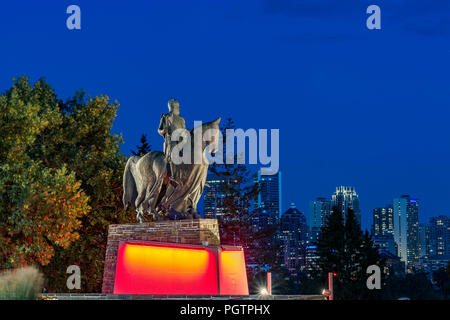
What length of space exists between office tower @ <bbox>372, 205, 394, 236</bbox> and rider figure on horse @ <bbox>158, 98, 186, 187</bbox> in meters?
128

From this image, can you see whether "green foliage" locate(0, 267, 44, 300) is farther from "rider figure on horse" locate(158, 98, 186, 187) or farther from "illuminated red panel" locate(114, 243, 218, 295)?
"rider figure on horse" locate(158, 98, 186, 187)

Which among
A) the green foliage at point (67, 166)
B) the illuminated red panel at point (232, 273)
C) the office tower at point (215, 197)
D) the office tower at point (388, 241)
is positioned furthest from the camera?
the office tower at point (388, 241)

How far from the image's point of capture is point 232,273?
13602mm

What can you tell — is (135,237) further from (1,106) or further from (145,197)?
(1,106)

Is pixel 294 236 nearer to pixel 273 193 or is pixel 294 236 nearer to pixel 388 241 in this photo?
pixel 273 193

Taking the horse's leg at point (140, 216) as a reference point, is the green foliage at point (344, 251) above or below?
below

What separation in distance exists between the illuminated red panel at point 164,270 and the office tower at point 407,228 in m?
122

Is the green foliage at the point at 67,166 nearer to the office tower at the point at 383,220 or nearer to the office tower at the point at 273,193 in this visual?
the office tower at the point at 273,193

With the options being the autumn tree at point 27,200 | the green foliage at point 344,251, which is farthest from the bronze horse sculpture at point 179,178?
the green foliage at point 344,251

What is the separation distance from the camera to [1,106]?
16688mm

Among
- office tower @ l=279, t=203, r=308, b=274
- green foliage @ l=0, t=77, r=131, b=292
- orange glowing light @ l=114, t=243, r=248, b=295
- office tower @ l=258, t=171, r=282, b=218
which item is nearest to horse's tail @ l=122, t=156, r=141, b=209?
green foliage @ l=0, t=77, r=131, b=292

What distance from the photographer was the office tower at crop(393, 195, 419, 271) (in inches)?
5212

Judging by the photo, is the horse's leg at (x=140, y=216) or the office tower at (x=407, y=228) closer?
the horse's leg at (x=140, y=216)

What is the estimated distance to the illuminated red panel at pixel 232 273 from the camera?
13.3 m
